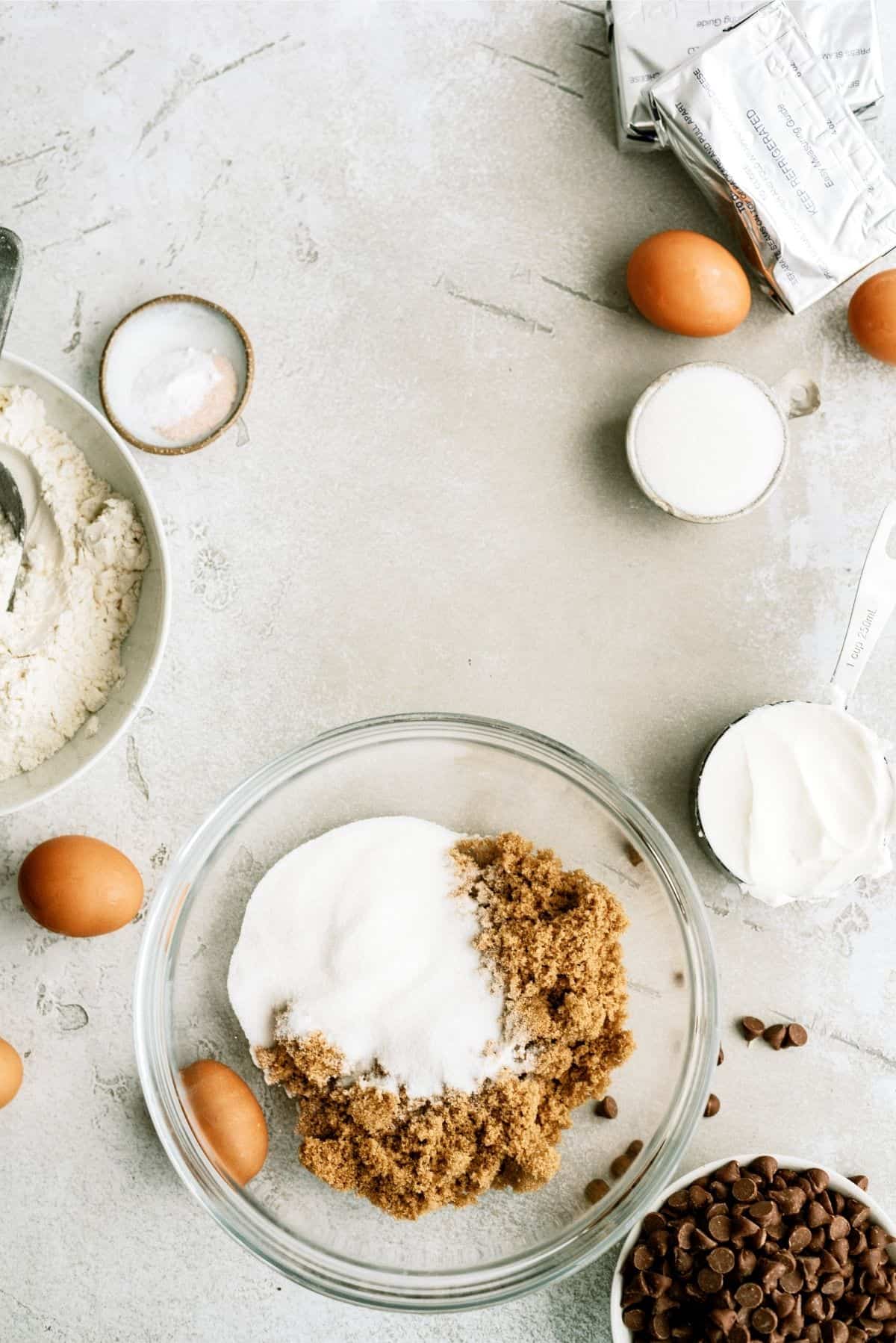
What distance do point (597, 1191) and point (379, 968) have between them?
0.42m

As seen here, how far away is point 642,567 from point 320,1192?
36.1 inches

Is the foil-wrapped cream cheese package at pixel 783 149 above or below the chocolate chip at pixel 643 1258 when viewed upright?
above

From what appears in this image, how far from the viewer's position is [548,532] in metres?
1.40

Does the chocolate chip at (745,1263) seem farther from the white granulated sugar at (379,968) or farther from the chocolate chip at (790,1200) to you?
the white granulated sugar at (379,968)

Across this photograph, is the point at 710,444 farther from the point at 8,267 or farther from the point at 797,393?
the point at 8,267

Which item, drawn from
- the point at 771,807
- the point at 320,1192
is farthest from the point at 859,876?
the point at 320,1192

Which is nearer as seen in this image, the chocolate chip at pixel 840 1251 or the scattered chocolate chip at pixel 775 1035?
the chocolate chip at pixel 840 1251

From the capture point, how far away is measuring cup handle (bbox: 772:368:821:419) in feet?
4.60

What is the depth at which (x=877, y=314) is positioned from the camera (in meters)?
1.33

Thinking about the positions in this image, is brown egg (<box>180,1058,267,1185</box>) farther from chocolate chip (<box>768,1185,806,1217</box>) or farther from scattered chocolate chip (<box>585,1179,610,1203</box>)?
chocolate chip (<box>768,1185,806,1217</box>)

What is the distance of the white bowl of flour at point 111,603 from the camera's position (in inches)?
49.4

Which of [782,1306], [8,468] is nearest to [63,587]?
[8,468]

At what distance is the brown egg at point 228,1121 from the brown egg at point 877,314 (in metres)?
1.27

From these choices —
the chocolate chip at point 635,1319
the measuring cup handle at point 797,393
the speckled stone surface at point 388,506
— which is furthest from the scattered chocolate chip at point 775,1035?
the measuring cup handle at point 797,393
